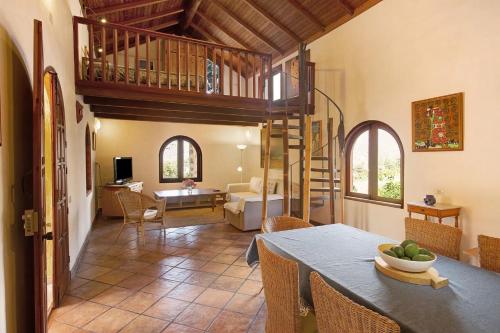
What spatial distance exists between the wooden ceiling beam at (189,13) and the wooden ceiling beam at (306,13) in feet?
7.99

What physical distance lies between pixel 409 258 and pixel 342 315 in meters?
0.74

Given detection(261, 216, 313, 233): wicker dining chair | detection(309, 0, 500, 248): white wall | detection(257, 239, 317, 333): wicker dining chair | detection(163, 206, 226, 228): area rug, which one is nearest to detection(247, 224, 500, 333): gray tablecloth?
detection(257, 239, 317, 333): wicker dining chair

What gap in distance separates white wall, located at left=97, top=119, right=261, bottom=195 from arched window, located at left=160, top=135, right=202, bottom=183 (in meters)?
0.14

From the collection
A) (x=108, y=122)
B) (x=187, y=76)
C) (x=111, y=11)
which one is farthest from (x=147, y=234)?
(x=111, y=11)

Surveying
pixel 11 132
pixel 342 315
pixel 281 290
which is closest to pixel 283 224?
pixel 281 290

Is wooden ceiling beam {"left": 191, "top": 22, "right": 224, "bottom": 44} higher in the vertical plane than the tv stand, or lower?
higher

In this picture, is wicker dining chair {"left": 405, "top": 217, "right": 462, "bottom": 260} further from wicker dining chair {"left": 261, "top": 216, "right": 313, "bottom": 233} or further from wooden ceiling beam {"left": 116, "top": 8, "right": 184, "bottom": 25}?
wooden ceiling beam {"left": 116, "top": 8, "right": 184, "bottom": 25}

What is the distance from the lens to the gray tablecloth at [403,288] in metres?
1.18

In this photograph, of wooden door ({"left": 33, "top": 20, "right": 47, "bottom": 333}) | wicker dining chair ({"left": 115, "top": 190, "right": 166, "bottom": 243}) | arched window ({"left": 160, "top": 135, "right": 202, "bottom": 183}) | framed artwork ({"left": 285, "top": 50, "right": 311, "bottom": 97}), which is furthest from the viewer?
arched window ({"left": 160, "top": 135, "right": 202, "bottom": 183})

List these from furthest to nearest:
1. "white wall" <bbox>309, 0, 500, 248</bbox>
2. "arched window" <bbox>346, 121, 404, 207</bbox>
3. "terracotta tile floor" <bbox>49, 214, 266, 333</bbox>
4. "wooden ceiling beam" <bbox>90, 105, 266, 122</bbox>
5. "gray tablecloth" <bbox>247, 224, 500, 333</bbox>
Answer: "wooden ceiling beam" <bbox>90, 105, 266, 122</bbox> < "arched window" <bbox>346, 121, 404, 207</bbox> < "white wall" <bbox>309, 0, 500, 248</bbox> < "terracotta tile floor" <bbox>49, 214, 266, 333</bbox> < "gray tablecloth" <bbox>247, 224, 500, 333</bbox>

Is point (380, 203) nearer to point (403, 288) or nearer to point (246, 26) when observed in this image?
point (403, 288)

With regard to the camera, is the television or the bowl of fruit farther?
the television

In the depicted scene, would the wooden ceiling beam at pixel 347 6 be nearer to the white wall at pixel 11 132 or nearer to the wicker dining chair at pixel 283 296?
the white wall at pixel 11 132

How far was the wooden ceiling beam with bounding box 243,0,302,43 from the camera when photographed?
591 cm
